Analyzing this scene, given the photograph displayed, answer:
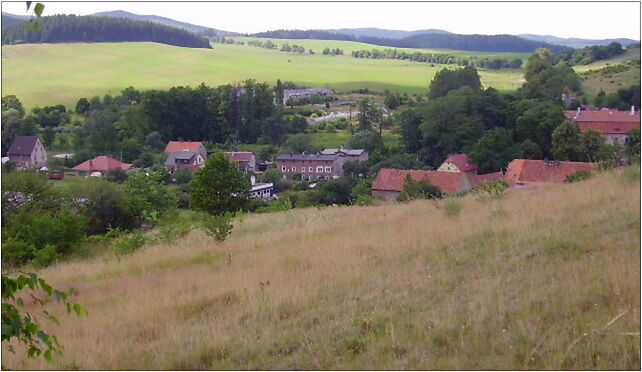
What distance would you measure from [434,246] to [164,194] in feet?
68.7

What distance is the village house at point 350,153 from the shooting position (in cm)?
4429

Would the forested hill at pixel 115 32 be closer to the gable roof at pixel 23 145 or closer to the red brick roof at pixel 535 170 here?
the gable roof at pixel 23 145

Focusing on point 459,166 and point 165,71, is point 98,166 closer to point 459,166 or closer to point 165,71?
point 459,166

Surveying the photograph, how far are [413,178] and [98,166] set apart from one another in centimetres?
2740

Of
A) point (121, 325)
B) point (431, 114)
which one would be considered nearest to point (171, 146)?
point (431, 114)

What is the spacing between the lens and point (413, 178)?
29.2 m

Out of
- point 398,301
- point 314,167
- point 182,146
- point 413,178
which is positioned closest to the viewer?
point 398,301

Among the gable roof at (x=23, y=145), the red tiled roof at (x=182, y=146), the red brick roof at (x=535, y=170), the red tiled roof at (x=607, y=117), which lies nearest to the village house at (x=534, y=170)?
the red brick roof at (x=535, y=170)

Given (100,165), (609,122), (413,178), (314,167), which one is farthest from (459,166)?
(100,165)

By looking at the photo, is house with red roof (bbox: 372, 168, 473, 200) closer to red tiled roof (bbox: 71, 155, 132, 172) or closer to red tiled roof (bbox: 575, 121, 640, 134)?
red tiled roof (bbox: 575, 121, 640, 134)

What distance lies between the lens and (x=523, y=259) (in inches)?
249

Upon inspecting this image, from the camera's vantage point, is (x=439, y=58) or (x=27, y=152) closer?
(x=27, y=152)

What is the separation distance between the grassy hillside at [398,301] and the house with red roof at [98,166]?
125 feet

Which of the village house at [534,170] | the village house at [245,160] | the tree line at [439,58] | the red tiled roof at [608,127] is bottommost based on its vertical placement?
the village house at [245,160]
